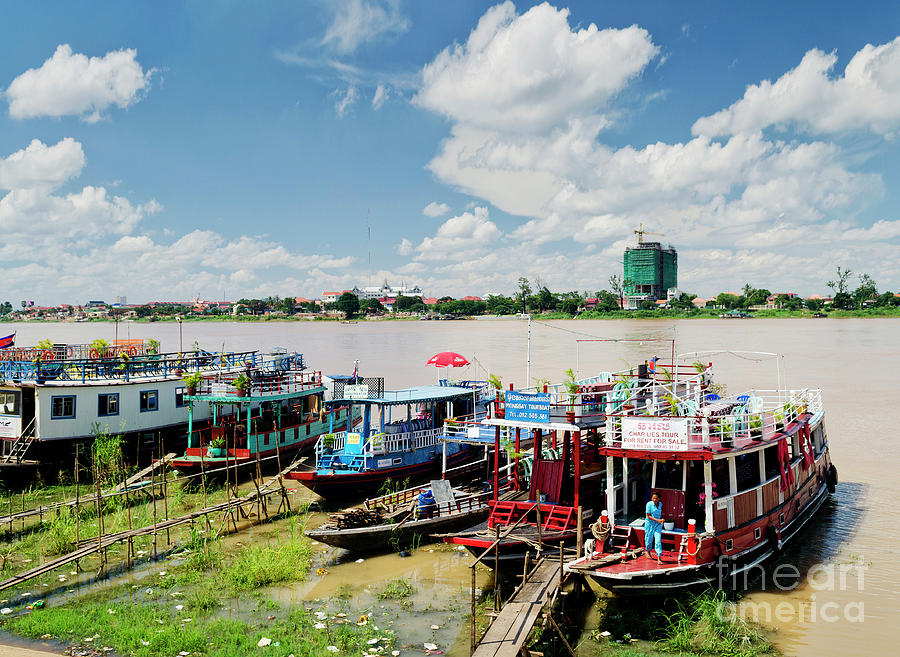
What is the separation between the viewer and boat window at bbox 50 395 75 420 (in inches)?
861

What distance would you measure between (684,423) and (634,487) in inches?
119

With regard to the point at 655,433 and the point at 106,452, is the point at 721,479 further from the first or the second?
the point at 106,452

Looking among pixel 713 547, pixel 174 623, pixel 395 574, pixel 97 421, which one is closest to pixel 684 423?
pixel 713 547

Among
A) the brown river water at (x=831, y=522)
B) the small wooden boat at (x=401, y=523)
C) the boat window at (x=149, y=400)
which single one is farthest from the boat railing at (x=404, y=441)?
the boat window at (x=149, y=400)

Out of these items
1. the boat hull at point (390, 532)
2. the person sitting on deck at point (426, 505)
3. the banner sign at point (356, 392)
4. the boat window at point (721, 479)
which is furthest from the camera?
the banner sign at point (356, 392)

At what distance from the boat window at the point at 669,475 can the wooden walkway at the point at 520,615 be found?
3535 mm

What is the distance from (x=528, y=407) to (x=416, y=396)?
7572mm

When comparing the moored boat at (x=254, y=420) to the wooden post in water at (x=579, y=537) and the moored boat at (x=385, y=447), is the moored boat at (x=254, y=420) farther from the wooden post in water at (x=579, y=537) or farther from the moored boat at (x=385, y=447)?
the wooden post in water at (x=579, y=537)

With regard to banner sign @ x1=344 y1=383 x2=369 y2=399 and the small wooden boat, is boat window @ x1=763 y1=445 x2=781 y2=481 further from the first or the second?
banner sign @ x1=344 y1=383 x2=369 y2=399

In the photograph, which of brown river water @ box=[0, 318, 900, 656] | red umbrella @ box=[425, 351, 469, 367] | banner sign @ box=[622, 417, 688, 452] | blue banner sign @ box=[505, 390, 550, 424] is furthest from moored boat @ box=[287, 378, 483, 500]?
banner sign @ box=[622, 417, 688, 452]

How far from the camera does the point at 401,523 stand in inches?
587

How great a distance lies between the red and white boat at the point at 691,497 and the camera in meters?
11.7

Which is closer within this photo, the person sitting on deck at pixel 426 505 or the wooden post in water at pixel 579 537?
the wooden post in water at pixel 579 537

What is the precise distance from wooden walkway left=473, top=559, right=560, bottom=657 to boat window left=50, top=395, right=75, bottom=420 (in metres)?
17.9
